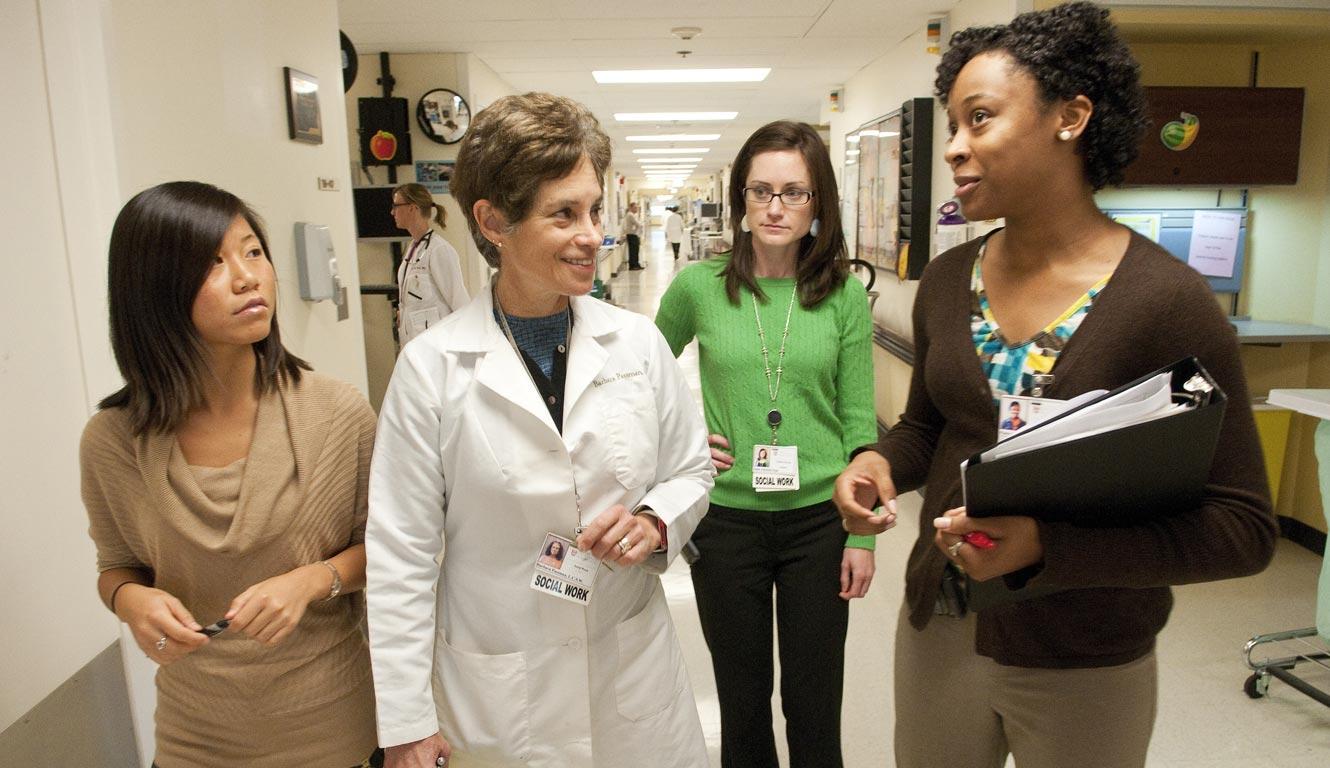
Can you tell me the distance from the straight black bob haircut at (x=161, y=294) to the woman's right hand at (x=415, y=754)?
607 millimetres

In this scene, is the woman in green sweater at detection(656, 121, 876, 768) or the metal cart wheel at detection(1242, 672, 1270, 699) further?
the metal cart wheel at detection(1242, 672, 1270, 699)

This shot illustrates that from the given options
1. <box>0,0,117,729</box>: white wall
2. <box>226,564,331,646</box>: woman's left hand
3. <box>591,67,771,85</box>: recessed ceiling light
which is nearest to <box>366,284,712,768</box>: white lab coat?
<box>226,564,331,646</box>: woman's left hand

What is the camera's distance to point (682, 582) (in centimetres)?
392

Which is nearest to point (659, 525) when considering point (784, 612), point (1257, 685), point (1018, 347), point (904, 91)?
point (1018, 347)

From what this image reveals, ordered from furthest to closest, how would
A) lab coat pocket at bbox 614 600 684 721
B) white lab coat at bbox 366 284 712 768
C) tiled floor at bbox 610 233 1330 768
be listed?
tiled floor at bbox 610 233 1330 768
lab coat pocket at bbox 614 600 684 721
white lab coat at bbox 366 284 712 768

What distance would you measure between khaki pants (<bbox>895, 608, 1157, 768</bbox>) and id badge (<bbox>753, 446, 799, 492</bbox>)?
0.47 metres

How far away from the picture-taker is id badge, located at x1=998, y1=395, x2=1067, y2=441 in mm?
1104

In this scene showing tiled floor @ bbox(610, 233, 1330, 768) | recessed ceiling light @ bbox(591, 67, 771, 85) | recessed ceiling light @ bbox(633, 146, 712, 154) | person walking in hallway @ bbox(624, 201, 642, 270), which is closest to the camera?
tiled floor @ bbox(610, 233, 1330, 768)

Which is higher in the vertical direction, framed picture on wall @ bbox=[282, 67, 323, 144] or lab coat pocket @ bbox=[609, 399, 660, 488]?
framed picture on wall @ bbox=[282, 67, 323, 144]

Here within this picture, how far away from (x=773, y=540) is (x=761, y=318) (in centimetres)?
50

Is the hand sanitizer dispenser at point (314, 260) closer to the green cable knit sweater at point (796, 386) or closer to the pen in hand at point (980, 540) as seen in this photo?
the green cable knit sweater at point (796, 386)

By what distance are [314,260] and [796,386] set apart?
1988mm

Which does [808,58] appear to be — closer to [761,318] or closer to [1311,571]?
[1311,571]

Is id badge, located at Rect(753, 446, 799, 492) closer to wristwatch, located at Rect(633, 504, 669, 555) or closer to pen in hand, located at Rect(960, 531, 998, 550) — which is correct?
wristwatch, located at Rect(633, 504, 669, 555)
